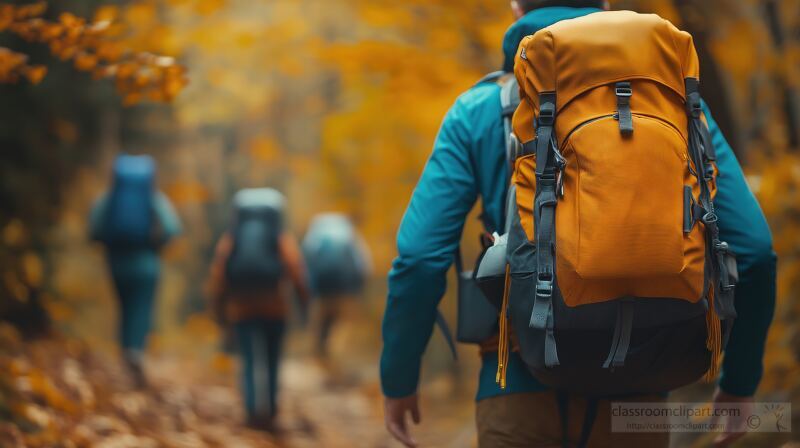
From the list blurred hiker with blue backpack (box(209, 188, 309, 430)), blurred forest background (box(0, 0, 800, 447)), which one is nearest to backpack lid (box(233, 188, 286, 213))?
blurred hiker with blue backpack (box(209, 188, 309, 430))

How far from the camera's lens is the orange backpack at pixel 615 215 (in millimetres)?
2277

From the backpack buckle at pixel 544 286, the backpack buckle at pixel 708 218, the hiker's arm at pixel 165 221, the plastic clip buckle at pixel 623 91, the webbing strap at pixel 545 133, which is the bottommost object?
the hiker's arm at pixel 165 221

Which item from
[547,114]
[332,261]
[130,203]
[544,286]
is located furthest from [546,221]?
[332,261]

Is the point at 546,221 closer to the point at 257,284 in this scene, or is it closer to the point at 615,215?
the point at 615,215

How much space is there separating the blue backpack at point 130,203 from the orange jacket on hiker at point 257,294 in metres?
1.02

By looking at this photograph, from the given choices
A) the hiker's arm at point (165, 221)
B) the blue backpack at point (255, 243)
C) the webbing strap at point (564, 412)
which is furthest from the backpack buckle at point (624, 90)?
the hiker's arm at point (165, 221)

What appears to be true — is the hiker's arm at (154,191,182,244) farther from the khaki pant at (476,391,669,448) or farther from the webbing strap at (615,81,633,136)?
the webbing strap at (615,81,633,136)

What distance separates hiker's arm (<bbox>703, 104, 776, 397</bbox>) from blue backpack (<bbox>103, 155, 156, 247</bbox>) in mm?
6310

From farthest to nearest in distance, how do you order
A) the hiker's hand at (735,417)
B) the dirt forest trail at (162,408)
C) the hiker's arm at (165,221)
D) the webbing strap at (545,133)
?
the hiker's arm at (165,221) < the dirt forest trail at (162,408) < the hiker's hand at (735,417) < the webbing strap at (545,133)

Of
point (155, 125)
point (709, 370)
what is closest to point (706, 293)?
point (709, 370)

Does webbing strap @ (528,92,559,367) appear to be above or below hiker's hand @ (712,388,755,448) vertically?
above

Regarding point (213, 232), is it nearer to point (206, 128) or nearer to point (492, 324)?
point (206, 128)

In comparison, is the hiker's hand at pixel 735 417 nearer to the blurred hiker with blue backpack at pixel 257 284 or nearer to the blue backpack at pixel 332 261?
the blurred hiker with blue backpack at pixel 257 284

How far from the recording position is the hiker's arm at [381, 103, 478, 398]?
272 centimetres
